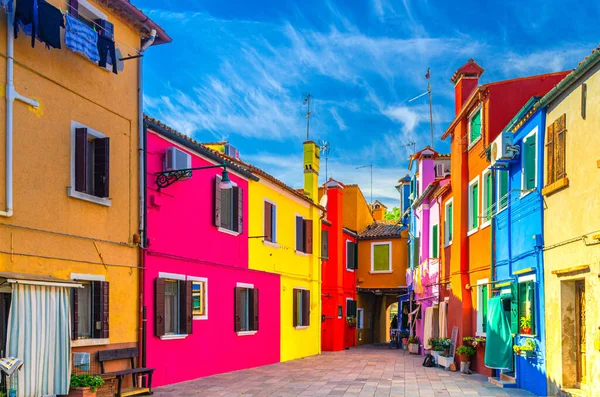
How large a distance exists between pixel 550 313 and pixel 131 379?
7819 millimetres

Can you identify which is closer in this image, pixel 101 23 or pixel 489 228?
pixel 101 23

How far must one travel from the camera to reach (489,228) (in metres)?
16.2

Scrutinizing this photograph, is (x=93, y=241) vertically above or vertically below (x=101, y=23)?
below

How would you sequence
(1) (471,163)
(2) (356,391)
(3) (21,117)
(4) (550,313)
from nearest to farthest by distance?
(3) (21,117), (4) (550,313), (2) (356,391), (1) (471,163)

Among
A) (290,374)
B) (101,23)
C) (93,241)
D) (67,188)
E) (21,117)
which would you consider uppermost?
(101,23)

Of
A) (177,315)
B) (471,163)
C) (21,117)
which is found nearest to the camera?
(21,117)

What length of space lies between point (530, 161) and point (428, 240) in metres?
12.6

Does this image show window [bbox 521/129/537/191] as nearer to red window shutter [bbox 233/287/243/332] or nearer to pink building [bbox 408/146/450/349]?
red window shutter [bbox 233/287/243/332]

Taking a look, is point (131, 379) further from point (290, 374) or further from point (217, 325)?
point (290, 374)

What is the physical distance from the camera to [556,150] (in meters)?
11.6

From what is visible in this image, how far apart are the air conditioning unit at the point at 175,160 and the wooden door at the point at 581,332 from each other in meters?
8.03

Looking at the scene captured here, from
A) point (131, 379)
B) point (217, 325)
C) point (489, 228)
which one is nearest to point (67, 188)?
point (131, 379)

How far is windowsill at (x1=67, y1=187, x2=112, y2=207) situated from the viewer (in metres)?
10.9

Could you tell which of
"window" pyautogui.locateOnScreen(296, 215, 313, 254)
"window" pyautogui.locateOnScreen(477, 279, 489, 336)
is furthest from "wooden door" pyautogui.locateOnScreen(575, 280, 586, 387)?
"window" pyautogui.locateOnScreen(296, 215, 313, 254)
